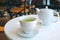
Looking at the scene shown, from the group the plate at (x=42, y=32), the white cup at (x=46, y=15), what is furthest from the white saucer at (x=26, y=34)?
the white cup at (x=46, y=15)

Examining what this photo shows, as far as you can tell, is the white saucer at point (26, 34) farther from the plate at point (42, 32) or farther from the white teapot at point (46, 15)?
the white teapot at point (46, 15)

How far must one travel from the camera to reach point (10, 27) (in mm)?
881

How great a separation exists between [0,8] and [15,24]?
5.09ft

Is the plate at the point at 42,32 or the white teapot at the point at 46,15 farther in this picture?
the white teapot at the point at 46,15

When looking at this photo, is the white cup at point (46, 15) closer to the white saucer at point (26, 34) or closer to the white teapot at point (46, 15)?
the white teapot at point (46, 15)

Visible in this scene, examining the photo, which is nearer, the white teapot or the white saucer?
the white saucer

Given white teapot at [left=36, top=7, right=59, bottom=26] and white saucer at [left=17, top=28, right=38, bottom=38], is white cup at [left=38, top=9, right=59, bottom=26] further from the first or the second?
white saucer at [left=17, top=28, right=38, bottom=38]

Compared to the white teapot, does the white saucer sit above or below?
below

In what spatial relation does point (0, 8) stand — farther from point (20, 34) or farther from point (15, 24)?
point (20, 34)

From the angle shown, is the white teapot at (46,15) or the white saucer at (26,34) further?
the white teapot at (46,15)

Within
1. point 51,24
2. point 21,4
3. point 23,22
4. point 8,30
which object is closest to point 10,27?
A: point 8,30

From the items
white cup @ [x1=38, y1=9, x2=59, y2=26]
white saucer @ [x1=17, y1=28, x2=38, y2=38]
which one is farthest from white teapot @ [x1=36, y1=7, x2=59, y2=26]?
white saucer @ [x1=17, y1=28, x2=38, y2=38]

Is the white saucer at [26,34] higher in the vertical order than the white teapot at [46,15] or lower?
lower

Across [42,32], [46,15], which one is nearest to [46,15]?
[46,15]
